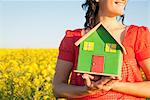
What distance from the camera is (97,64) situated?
2.32 m

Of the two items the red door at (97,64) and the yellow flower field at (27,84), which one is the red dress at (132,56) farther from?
the yellow flower field at (27,84)

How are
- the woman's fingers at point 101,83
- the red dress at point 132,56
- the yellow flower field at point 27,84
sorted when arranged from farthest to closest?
the yellow flower field at point 27,84 < the red dress at point 132,56 < the woman's fingers at point 101,83

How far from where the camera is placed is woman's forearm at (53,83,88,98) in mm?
2332

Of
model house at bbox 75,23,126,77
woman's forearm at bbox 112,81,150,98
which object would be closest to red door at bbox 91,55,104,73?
model house at bbox 75,23,126,77

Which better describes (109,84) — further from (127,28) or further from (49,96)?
(49,96)

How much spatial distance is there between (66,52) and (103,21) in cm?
24

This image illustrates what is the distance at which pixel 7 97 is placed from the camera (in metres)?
6.71

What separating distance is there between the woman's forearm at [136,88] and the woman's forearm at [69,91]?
0.15 metres

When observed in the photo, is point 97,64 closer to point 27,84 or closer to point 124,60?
point 124,60

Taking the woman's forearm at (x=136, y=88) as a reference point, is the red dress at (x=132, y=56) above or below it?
above

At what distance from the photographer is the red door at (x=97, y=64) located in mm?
2287

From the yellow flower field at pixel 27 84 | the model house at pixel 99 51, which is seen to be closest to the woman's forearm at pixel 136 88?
the model house at pixel 99 51

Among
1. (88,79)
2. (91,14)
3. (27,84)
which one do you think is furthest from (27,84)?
(88,79)

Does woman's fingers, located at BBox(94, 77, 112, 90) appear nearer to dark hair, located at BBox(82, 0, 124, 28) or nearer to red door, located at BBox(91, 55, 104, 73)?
red door, located at BBox(91, 55, 104, 73)
